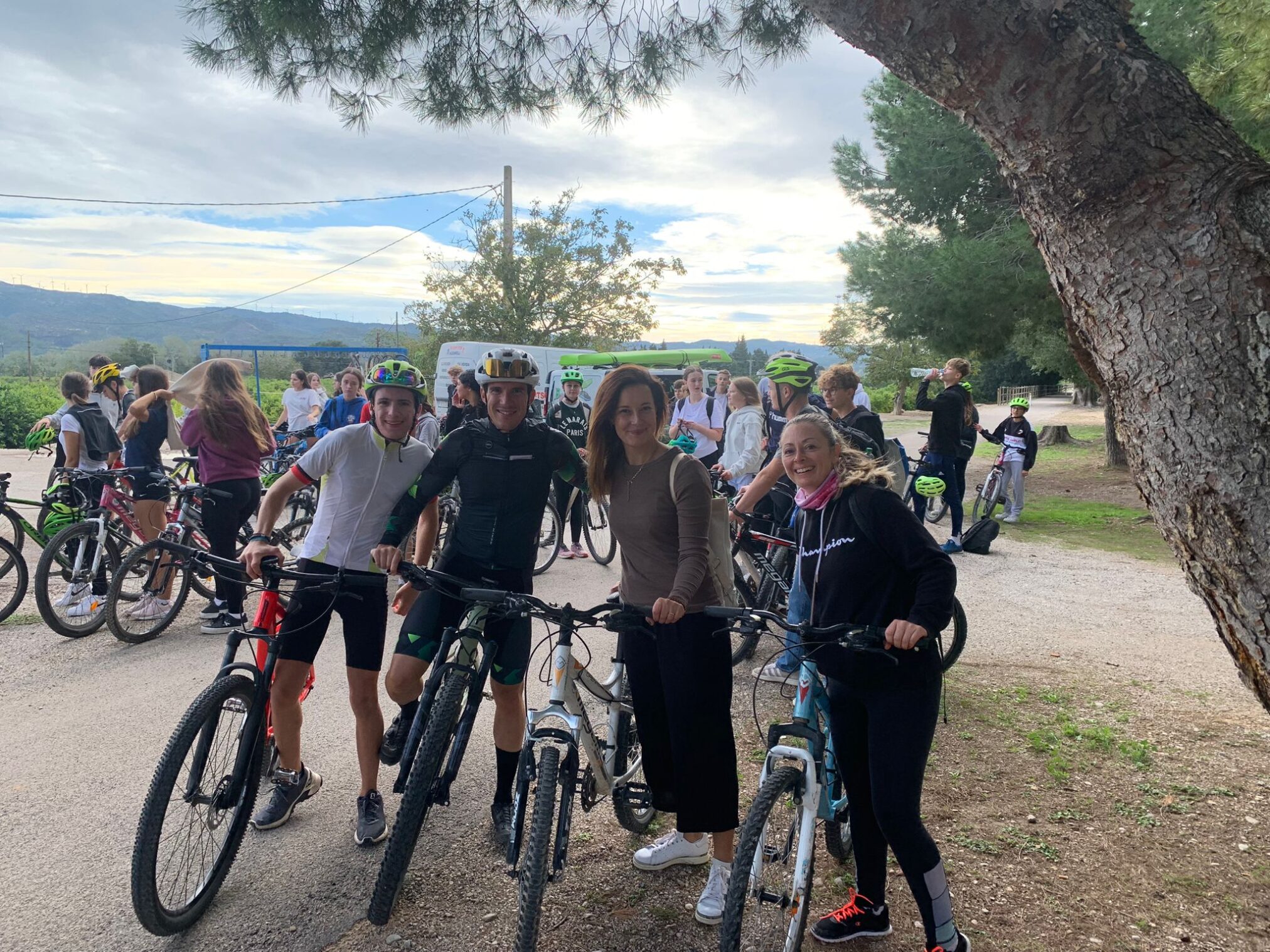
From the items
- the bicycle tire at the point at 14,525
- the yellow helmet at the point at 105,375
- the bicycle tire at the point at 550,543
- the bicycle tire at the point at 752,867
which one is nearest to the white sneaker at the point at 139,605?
the bicycle tire at the point at 14,525

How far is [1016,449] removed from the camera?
38.1 feet

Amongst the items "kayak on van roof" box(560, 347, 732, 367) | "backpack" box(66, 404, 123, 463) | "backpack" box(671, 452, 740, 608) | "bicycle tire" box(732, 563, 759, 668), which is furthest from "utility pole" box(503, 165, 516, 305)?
"backpack" box(671, 452, 740, 608)

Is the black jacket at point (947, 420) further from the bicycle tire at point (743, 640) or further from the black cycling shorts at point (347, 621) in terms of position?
the black cycling shorts at point (347, 621)

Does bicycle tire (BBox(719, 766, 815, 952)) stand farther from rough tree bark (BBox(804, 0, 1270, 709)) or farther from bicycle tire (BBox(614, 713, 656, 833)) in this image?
rough tree bark (BBox(804, 0, 1270, 709))

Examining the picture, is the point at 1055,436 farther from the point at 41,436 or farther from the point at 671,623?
the point at 671,623

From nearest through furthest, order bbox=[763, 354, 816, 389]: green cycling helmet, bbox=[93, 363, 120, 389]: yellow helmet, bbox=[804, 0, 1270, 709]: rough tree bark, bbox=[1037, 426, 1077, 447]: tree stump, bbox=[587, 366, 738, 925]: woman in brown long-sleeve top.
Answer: bbox=[804, 0, 1270, 709]: rough tree bark → bbox=[587, 366, 738, 925]: woman in brown long-sleeve top → bbox=[763, 354, 816, 389]: green cycling helmet → bbox=[93, 363, 120, 389]: yellow helmet → bbox=[1037, 426, 1077, 447]: tree stump

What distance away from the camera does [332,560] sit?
11.4ft

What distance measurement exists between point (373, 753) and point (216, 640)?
319 cm

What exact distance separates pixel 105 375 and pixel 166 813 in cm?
567

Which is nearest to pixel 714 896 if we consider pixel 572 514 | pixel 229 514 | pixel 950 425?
pixel 229 514

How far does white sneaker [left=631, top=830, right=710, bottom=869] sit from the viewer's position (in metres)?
3.25

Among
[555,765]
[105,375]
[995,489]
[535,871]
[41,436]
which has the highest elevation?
[105,375]

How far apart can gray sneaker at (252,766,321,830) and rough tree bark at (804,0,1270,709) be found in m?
3.41

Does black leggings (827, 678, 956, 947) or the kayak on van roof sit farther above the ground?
the kayak on van roof
